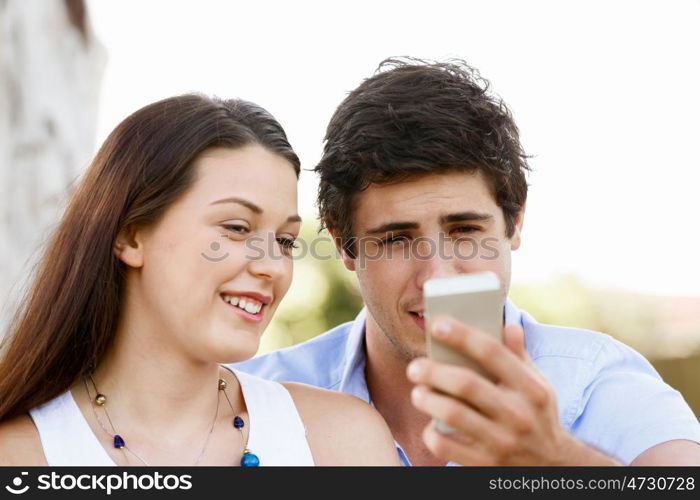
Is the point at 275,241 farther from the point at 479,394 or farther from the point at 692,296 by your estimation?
the point at 692,296

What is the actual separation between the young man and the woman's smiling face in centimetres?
73

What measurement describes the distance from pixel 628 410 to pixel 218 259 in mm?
1650

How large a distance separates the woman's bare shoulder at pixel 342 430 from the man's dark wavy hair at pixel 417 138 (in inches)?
34.6

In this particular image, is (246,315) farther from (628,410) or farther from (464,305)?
(628,410)

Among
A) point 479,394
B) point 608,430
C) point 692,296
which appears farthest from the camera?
point 692,296

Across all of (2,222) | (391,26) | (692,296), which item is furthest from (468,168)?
(692,296)

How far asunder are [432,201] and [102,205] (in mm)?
1278

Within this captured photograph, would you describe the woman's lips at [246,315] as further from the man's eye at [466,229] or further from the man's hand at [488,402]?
the man's eye at [466,229]

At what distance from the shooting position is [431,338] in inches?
69.8

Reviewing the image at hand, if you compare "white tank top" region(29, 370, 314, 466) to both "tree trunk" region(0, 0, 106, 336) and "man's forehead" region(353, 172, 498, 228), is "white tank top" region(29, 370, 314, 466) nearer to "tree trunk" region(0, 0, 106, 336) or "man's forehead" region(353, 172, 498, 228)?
"man's forehead" region(353, 172, 498, 228)

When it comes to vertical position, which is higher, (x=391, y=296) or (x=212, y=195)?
(x=212, y=195)

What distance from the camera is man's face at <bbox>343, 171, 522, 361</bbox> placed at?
3260 millimetres

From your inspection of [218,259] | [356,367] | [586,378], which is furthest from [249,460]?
[586,378]

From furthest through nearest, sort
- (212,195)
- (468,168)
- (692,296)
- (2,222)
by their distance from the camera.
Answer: (692,296) → (2,222) → (468,168) → (212,195)
